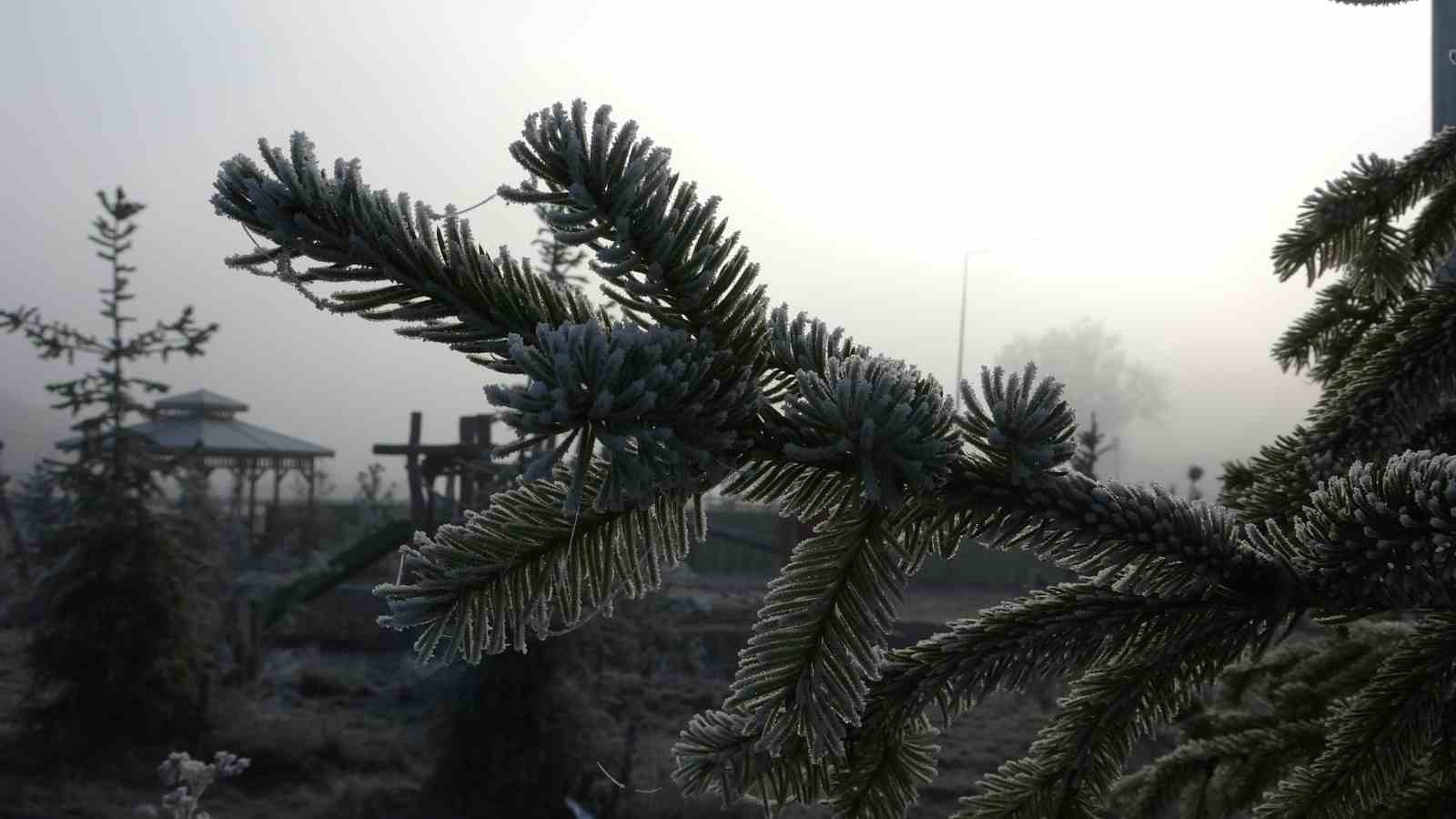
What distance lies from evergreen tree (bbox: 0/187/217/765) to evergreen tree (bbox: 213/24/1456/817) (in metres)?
13.8

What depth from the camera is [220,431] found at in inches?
1137

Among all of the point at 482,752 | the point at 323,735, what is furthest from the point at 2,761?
the point at 482,752

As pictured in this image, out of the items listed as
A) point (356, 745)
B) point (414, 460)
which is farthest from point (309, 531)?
point (356, 745)

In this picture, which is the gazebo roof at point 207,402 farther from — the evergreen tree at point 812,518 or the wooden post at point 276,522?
the evergreen tree at point 812,518

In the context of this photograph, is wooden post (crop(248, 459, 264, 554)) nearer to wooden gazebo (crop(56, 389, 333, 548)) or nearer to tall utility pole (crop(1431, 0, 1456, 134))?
wooden gazebo (crop(56, 389, 333, 548))

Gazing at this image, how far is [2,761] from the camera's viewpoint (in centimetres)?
1280

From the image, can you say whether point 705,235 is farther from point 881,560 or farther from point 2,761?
point 2,761

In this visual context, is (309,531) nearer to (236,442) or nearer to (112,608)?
(236,442)

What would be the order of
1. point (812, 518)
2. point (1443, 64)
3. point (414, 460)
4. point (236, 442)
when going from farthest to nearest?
point (236, 442) < point (414, 460) < point (1443, 64) < point (812, 518)

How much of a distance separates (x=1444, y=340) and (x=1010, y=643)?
0.94 metres

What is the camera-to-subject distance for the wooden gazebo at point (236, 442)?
2711cm

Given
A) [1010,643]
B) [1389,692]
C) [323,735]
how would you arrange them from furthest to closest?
1. [323,735]
2. [1389,692]
3. [1010,643]

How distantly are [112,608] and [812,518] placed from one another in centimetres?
1415

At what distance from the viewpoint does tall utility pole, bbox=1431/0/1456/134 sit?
3049mm
